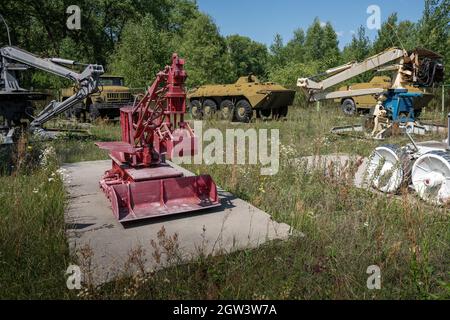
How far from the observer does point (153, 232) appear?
13.1ft

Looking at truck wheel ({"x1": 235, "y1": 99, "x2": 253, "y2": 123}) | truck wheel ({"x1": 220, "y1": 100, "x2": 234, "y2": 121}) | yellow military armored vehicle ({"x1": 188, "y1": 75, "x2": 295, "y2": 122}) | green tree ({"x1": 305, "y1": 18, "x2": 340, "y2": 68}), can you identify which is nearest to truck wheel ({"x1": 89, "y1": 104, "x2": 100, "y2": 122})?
yellow military armored vehicle ({"x1": 188, "y1": 75, "x2": 295, "y2": 122})

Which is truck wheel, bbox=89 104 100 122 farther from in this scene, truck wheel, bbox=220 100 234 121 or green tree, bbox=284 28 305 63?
green tree, bbox=284 28 305 63

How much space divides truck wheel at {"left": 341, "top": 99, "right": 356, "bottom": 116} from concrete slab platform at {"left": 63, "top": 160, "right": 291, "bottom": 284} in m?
14.9

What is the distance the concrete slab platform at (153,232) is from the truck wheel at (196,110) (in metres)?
12.6

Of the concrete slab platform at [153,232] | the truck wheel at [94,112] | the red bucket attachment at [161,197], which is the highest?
the truck wheel at [94,112]

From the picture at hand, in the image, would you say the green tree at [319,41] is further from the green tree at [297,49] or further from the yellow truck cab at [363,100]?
the yellow truck cab at [363,100]

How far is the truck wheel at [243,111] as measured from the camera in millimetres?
15234

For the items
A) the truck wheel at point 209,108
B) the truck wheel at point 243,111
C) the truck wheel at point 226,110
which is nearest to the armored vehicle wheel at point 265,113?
the truck wheel at point 243,111

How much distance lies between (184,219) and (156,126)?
1127mm

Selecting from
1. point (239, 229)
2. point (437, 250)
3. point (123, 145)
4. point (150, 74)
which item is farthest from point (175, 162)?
point (150, 74)

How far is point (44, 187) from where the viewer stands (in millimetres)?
5180

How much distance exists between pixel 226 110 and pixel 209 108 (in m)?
1.21

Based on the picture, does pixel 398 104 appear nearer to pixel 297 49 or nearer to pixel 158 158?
pixel 158 158
